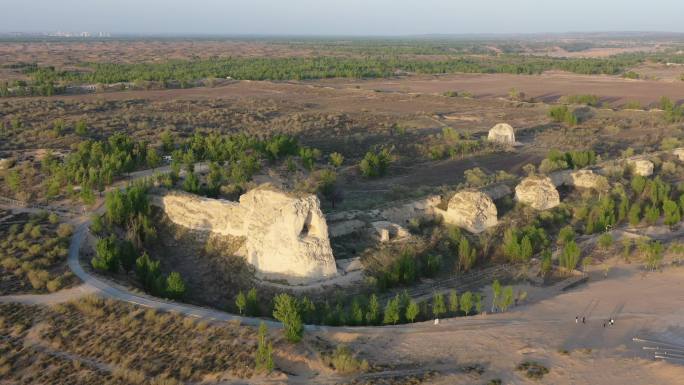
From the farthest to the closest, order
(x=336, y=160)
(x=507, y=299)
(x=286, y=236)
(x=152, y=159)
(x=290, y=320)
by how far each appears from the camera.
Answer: (x=336, y=160) → (x=152, y=159) → (x=286, y=236) → (x=507, y=299) → (x=290, y=320)

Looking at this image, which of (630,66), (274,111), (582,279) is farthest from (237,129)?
(630,66)

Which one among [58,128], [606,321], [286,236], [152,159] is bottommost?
[606,321]

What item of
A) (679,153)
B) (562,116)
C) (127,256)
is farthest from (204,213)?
(562,116)

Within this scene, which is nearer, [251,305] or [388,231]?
[251,305]

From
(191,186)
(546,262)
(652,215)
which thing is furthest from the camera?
(191,186)

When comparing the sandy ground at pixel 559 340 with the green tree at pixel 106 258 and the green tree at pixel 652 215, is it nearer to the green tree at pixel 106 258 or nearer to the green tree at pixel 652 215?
the green tree at pixel 652 215

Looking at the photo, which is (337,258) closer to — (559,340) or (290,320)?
(290,320)

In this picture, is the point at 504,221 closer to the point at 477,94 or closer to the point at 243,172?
the point at 243,172
